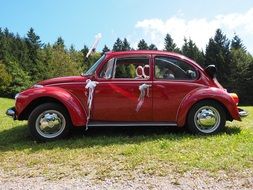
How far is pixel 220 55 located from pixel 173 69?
207 feet

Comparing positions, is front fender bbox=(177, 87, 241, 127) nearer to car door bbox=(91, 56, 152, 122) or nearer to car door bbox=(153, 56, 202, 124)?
car door bbox=(153, 56, 202, 124)

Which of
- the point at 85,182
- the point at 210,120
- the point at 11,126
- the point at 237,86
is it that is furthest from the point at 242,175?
the point at 237,86

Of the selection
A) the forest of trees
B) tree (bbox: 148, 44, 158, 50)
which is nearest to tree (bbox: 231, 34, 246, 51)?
the forest of trees

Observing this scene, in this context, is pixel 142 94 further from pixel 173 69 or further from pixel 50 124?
pixel 50 124

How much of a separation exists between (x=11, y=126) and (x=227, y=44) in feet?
220

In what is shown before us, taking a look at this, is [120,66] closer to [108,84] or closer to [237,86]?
[108,84]

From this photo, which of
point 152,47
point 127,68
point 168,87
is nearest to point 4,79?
point 152,47

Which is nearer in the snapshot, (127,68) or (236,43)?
(127,68)

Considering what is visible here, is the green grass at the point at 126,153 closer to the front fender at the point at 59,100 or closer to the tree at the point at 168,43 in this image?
the front fender at the point at 59,100

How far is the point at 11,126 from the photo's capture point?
11484 mm

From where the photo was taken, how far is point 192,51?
82938 mm

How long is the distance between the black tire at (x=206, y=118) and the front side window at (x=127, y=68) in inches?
49.3

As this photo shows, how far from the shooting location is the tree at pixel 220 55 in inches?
2653

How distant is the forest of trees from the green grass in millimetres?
47428
